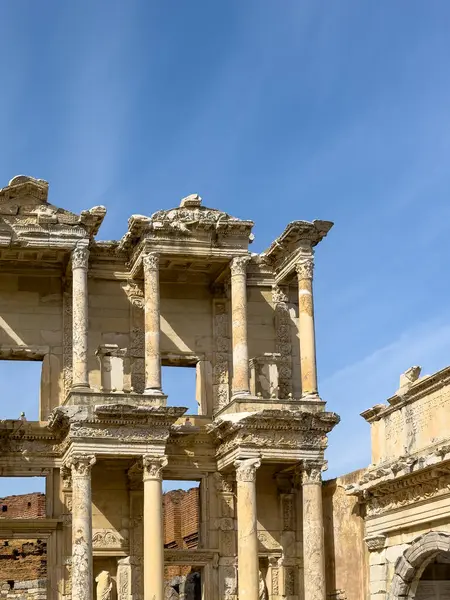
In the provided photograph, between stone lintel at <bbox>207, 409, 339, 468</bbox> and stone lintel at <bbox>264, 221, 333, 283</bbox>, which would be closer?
stone lintel at <bbox>207, 409, 339, 468</bbox>

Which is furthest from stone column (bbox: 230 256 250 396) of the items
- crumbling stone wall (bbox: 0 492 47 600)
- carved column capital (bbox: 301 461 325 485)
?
crumbling stone wall (bbox: 0 492 47 600)

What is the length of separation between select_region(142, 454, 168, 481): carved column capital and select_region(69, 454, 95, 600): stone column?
104 centimetres

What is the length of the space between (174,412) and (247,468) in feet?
6.04

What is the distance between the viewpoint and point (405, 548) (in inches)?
908

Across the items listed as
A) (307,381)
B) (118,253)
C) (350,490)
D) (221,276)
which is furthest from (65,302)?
(350,490)

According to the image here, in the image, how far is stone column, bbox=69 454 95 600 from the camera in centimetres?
2528

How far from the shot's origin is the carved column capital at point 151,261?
1084 inches

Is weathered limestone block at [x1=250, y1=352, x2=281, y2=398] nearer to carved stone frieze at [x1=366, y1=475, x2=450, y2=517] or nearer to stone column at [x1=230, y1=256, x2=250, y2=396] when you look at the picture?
stone column at [x1=230, y1=256, x2=250, y2=396]

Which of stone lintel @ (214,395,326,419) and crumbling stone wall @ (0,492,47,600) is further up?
stone lintel @ (214,395,326,419)

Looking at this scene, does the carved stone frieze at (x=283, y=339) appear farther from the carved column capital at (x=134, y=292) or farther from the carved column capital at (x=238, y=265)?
the carved column capital at (x=134, y=292)

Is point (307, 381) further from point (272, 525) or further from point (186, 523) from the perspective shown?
point (186, 523)

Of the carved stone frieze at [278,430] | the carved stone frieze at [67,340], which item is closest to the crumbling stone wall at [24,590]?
the carved stone frieze at [67,340]

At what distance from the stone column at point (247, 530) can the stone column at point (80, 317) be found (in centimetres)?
356

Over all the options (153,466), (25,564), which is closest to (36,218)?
(153,466)
